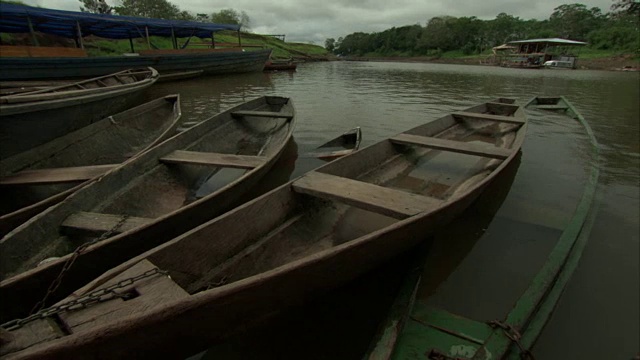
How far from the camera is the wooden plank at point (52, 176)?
468 cm

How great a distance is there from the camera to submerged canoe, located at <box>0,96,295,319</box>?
9.27 feet

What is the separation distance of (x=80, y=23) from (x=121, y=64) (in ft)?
11.5

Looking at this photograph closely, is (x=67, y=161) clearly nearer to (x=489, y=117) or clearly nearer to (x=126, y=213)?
(x=126, y=213)

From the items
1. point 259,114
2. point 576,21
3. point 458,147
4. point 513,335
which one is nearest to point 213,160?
point 259,114

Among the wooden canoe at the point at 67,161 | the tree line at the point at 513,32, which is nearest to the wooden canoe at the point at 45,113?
the wooden canoe at the point at 67,161

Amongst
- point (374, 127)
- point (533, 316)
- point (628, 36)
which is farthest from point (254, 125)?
point (628, 36)

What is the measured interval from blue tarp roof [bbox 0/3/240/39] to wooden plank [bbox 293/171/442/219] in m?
17.6

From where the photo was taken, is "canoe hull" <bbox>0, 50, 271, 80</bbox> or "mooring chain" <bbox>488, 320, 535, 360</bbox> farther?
"canoe hull" <bbox>0, 50, 271, 80</bbox>

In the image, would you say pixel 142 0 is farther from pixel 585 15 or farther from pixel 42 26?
pixel 585 15

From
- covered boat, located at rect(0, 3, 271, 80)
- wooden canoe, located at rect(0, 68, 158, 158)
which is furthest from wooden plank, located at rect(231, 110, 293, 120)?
covered boat, located at rect(0, 3, 271, 80)

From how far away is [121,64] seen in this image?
17.3 meters

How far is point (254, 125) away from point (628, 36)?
59.0 meters

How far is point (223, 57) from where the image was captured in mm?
24391

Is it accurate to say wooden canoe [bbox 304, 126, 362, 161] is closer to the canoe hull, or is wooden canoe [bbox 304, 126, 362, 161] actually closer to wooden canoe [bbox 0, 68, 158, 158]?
wooden canoe [bbox 0, 68, 158, 158]
